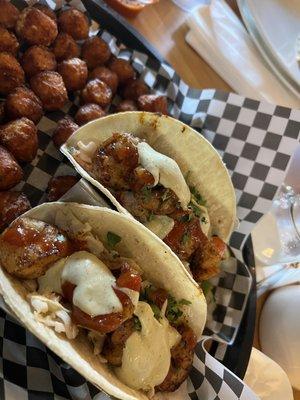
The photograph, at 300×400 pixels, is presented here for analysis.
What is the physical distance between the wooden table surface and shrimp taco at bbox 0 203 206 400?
1.68 meters

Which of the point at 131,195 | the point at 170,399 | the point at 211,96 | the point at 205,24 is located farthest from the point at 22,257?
the point at 205,24


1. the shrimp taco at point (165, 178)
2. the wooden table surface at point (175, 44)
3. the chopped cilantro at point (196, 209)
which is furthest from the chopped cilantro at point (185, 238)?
the wooden table surface at point (175, 44)

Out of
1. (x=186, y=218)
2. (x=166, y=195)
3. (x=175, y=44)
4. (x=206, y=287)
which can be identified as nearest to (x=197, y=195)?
(x=186, y=218)

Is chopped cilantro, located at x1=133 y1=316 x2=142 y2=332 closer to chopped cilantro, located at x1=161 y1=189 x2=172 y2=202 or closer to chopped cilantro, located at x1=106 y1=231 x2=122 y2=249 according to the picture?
chopped cilantro, located at x1=106 y1=231 x2=122 y2=249

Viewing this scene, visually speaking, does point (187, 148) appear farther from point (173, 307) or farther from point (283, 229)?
point (283, 229)

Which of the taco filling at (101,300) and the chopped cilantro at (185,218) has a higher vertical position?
the chopped cilantro at (185,218)

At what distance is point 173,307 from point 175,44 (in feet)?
6.72

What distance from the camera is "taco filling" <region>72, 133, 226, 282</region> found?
218 cm

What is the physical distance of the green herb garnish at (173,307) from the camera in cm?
210

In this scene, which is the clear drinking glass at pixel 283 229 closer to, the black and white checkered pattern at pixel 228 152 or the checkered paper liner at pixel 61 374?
the black and white checkered pattern at pixel 228 152

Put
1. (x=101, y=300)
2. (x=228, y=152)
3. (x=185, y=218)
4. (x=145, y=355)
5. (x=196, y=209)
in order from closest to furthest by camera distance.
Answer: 1. (x=101, y=300)
2. (x=145, y=355)
3. (x=185, y=218)
4. (x=196, y=209)
5. (x=228, y=152)

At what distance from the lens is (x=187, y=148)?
2.45m

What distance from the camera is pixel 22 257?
1801 mm

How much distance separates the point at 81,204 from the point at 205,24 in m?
2.05
